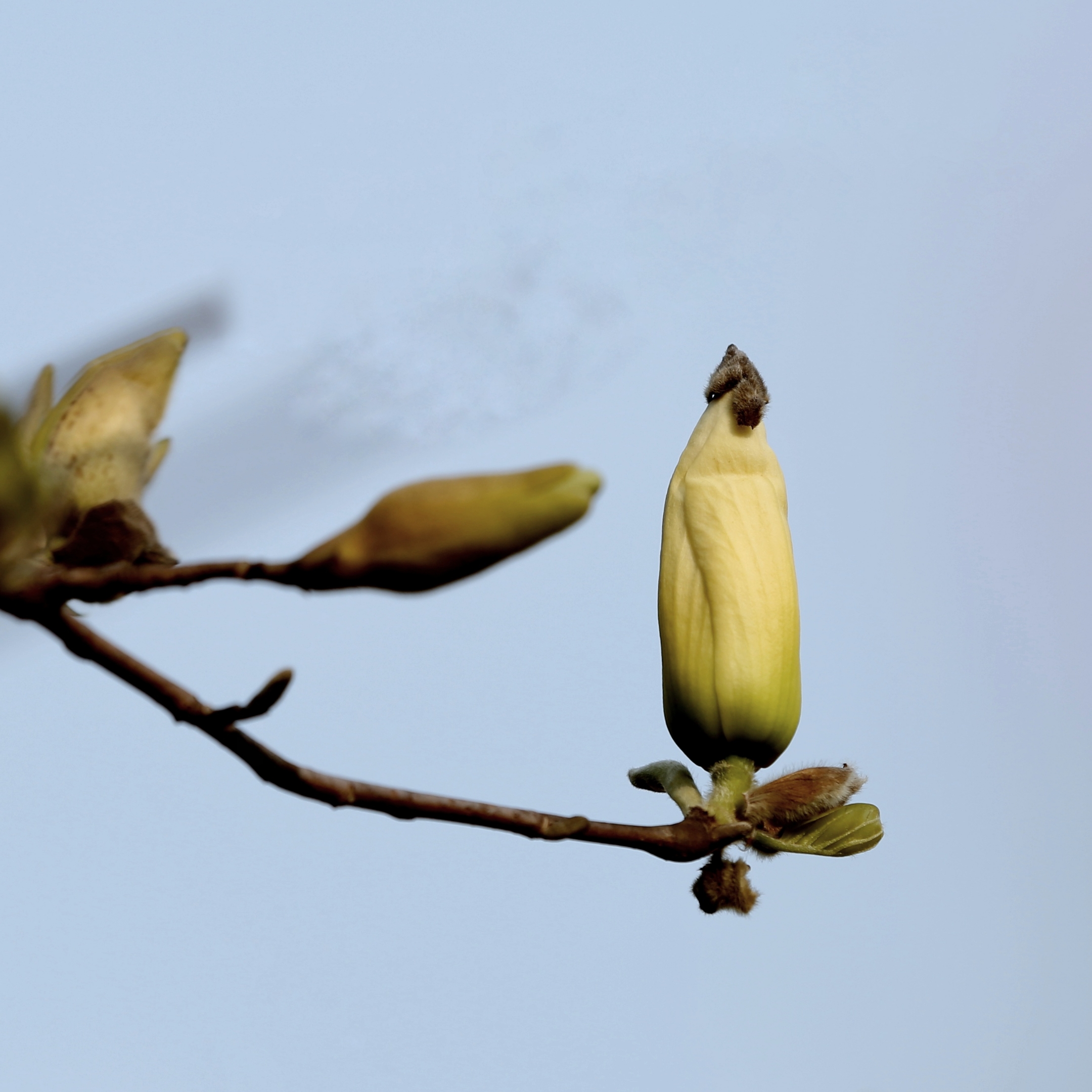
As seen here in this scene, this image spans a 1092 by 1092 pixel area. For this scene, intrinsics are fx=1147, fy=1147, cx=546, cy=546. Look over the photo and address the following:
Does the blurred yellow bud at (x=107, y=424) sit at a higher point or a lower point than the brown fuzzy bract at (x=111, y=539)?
higher

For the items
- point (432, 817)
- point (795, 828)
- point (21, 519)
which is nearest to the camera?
point (21, 519)

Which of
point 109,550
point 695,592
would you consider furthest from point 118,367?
point 695,592

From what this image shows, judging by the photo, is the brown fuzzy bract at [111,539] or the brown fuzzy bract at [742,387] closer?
the brown fuzzy bract at [111,539]

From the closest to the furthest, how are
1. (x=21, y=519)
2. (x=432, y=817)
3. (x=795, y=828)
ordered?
(x=21, y=519), (x=432, y=817), (x=795, y=828)

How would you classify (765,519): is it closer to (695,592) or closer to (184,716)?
(695,592)

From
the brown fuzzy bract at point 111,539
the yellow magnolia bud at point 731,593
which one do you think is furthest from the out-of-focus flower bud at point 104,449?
the yellow magnolia bud at point 731,593

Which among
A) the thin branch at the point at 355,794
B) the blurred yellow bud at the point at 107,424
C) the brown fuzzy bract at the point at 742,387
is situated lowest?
the thin branch at the point at 355,794

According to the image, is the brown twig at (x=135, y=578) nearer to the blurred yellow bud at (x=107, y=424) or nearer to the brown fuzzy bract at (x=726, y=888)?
the blurred yellow bud at (x=107, y=424)
